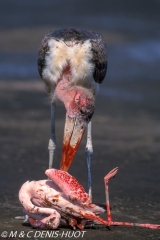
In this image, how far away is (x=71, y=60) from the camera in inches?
385

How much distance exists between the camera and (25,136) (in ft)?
48.8

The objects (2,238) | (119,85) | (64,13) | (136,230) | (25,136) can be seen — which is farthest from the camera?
(64,13)

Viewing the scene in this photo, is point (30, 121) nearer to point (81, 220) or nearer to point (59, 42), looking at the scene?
point (59, 42)

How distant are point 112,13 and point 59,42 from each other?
14.3 metres

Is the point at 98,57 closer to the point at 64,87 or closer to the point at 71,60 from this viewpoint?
the point at 71,60

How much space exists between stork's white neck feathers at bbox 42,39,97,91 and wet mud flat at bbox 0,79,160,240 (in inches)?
27.5

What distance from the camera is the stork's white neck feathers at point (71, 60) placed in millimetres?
9781

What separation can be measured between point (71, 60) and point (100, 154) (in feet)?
13.3

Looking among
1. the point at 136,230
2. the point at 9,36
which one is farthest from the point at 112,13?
the point at 136,230

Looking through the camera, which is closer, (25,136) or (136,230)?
(136,230)

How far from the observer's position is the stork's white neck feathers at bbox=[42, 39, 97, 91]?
9781 millimetres

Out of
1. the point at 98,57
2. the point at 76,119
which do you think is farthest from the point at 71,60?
the point at 76,119

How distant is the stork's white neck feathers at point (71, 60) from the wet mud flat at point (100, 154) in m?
0.70

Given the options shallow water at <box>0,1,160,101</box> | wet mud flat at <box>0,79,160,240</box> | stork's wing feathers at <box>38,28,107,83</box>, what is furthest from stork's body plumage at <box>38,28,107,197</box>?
shallow water at <box>0,1,160,101</box>
